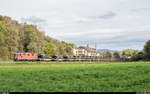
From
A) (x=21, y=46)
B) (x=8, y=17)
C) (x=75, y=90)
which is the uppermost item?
(x=8, y=17)

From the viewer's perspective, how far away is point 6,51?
6769 cm

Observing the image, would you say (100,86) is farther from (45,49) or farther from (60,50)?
(60,50)

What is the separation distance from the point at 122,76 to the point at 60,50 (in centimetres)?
9452

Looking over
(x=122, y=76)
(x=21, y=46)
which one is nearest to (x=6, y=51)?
(x=21, y=46)

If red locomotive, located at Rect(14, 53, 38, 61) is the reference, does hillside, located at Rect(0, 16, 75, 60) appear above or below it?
above

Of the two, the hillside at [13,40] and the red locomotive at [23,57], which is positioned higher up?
the hillside at [13,40]

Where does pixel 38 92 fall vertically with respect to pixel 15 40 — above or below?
below

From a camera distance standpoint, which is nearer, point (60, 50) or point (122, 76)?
point (122, 76)

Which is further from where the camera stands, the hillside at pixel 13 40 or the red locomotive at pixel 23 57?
the hillside at pixel 13 40

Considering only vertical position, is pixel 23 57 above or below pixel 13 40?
below

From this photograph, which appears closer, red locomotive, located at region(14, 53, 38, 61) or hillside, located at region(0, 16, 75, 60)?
red locomotive, located at region(14, 53, 38, 61)

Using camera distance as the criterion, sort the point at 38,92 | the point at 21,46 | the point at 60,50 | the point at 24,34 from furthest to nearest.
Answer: the point at 60,50 < the point at 24,34 < the point at 21,46 < the point at 38,92

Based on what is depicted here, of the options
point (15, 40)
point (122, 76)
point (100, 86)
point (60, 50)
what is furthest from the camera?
point (60, 50)

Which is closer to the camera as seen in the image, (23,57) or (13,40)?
(23,57)
